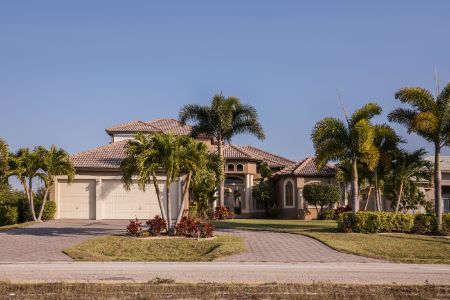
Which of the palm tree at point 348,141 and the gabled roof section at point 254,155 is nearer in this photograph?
the palm tree at point 348,141

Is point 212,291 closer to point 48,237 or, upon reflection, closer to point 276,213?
point 48,237

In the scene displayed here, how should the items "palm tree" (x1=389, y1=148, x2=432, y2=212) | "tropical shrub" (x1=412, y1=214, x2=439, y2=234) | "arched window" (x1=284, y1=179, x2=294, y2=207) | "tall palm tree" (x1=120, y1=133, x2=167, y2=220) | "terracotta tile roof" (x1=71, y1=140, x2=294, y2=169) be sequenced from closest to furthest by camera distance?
"tall palm tree" (x1=120, y1=133, x2=167, y2=220), "tropical shrub" (x1=412, y1=214, x2=439, y2=234), "palm tree" (x1=389, y1=148, x2=432, y2=212), "terracotta tile roof" (x1=71, y1=140, x2=294, y2=169), "arched window" (x1=284, y1=179, x2=294, y2=207)

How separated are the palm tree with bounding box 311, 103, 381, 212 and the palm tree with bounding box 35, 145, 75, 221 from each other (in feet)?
45.4

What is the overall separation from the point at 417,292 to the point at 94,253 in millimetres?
11118

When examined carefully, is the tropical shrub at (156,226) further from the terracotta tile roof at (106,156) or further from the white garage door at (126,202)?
the terracotta tile roof at (106,156)

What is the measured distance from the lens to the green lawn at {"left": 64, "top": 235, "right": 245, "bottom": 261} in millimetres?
17703

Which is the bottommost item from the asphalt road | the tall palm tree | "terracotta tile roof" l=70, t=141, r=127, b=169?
the asphalt road

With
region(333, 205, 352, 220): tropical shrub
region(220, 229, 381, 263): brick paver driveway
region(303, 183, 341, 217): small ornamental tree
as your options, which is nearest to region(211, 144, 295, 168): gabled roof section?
region(303, 183, 341, 217): small ornamental tree

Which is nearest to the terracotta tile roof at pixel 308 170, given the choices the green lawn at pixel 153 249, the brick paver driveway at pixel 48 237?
the brick paver driveway at pixel 48 237

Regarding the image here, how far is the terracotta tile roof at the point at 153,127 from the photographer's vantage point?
133 ft

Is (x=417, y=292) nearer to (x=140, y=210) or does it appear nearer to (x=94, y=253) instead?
(x=94, y=253)

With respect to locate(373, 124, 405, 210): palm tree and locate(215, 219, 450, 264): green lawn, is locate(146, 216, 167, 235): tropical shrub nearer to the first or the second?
locate(215, 219, 450, 264): green lawn

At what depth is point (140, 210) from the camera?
33.2 m

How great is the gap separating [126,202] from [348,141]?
1381 centimetres
